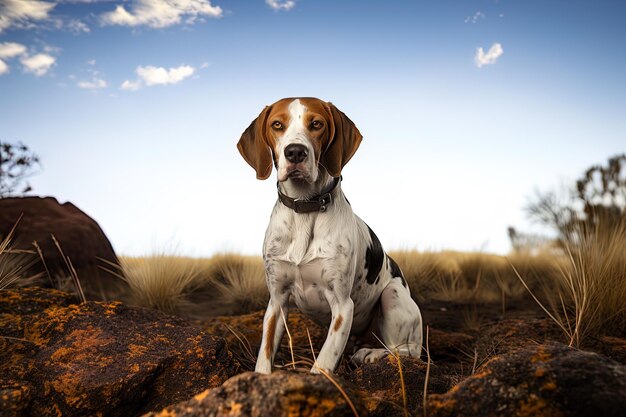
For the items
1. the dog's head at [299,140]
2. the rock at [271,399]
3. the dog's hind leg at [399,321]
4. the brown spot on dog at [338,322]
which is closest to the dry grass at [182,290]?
the dog's hind leg at [399,321]

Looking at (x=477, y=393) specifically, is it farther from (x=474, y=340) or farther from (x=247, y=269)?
(x=247, y=269)

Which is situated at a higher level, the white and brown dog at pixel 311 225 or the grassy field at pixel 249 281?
the white and brown dog at pixel 311 225

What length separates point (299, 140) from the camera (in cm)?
319

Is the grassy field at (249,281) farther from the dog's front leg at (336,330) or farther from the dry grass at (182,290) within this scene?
the dog's front leg at (336,330)

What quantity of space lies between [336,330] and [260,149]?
128 centimetres

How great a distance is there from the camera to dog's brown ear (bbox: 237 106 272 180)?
356 centimetres

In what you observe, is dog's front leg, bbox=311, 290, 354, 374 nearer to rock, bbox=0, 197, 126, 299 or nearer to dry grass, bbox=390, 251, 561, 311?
dry grass, bbox=390, 251, 561, 311

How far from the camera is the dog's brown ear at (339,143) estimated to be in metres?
3.50

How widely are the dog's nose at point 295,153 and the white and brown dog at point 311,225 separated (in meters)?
0.08

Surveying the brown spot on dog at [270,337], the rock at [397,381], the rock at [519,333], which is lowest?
the rock at [519,333]

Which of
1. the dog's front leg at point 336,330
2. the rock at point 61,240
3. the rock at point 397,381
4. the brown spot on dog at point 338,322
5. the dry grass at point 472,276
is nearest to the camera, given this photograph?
the rock at point 397,381

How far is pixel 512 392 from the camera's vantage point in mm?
2105

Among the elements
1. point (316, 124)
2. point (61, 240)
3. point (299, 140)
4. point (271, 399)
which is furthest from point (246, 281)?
point (271, 399)

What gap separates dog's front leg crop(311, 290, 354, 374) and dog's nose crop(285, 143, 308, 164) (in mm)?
913
